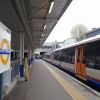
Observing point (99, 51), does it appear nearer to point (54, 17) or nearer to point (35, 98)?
point (35, 98)

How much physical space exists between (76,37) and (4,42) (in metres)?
82.7

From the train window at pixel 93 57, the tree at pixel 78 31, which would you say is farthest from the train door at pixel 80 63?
the tree at pixel 78 31

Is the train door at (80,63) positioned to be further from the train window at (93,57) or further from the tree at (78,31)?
the tree at (78,31)

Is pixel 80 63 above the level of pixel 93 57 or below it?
below

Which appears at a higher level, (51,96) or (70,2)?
(70,2)

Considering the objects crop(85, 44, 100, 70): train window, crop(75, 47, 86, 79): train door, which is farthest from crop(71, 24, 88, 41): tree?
crop(85, 44, 100, 70): train window

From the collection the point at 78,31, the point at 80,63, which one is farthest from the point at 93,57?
the point at 78,31

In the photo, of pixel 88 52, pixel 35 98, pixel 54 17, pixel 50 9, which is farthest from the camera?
pixel 54 17

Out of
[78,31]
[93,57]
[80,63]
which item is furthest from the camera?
[78,31]

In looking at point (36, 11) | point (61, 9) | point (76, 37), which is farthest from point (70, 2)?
point (76, 37)

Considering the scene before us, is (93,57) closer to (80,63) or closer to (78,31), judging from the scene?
(80,63)

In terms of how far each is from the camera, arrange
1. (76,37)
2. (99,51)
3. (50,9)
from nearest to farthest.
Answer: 1. (99,51)
2. (50,9)
3. (76,37)

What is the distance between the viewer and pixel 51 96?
11.8 meters

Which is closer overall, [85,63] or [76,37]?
[85,63]
